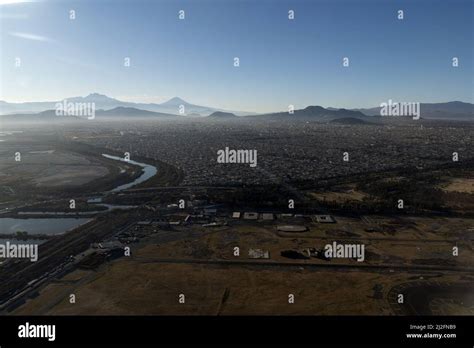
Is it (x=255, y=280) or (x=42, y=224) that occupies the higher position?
(x=42, y=224)

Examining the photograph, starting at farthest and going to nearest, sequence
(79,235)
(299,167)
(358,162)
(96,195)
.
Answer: (358,162) → (299,167) → (96,195) → (79,235)

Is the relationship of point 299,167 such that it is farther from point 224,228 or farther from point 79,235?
point 79,235

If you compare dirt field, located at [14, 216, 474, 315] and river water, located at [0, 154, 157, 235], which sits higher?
river water, located at [0, 154, 157, 235]

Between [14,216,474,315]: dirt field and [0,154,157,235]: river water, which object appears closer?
[14,216,474,315]: dirt field

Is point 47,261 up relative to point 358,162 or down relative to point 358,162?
down

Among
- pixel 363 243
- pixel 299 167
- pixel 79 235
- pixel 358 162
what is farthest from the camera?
pixel 358 162

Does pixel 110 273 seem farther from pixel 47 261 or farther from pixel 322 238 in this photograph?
pixel 322 238

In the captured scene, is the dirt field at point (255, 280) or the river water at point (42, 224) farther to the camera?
the river water at point (42, 224)

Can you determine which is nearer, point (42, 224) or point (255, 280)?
point (255, 280)

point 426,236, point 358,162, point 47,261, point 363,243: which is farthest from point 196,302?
point 358,162

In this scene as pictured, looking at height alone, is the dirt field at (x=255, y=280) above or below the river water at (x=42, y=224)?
below

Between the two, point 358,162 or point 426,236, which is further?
point 358,162
